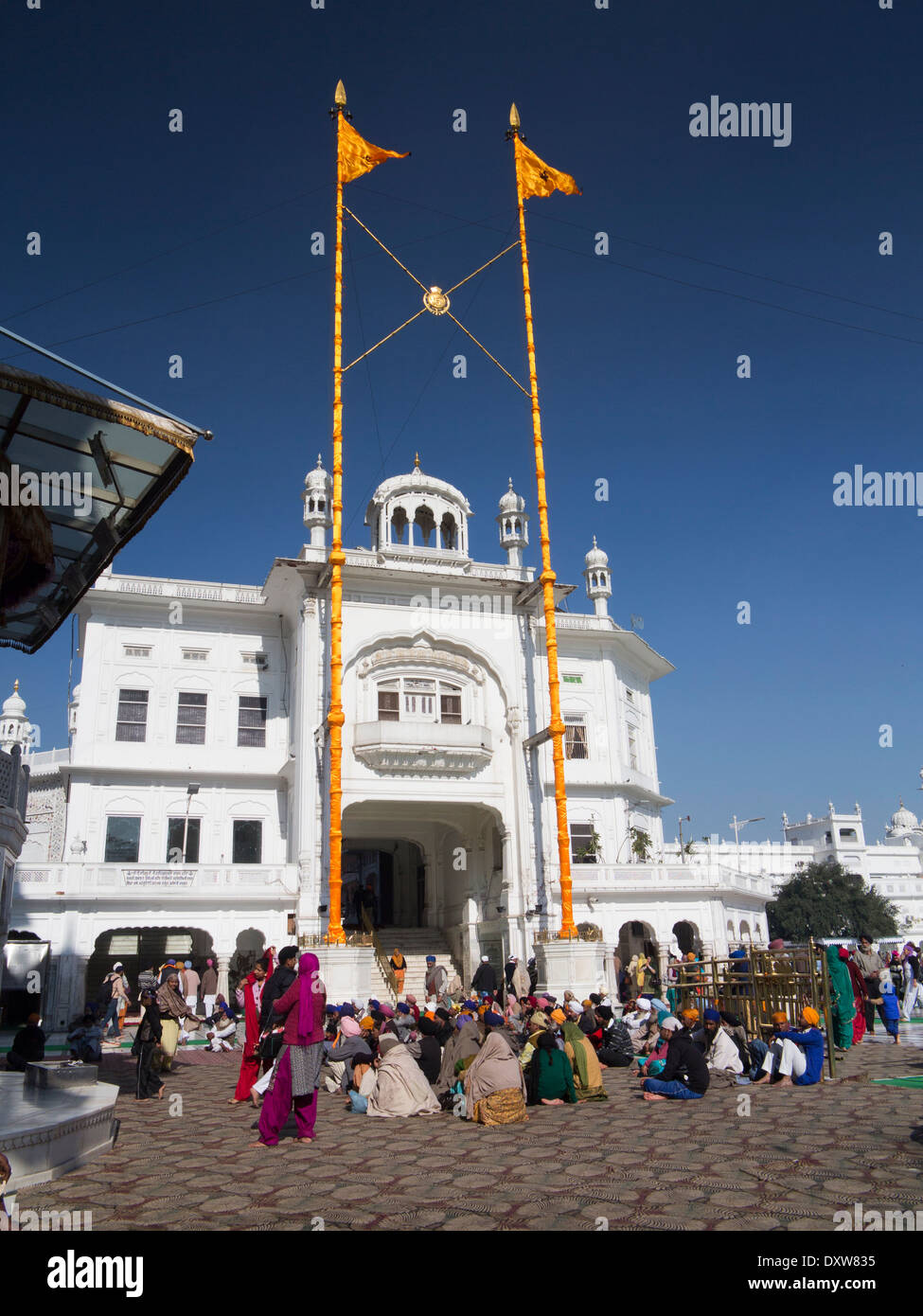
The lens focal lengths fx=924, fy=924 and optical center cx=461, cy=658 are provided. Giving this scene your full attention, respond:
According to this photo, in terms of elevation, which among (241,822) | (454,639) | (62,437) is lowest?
(241,822)

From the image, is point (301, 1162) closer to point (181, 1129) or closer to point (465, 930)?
point (181, 1129)

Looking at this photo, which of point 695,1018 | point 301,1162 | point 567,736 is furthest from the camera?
point 567,736

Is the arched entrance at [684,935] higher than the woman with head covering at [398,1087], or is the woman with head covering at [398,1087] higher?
the arched entrance at [684,935]

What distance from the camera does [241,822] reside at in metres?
26.6

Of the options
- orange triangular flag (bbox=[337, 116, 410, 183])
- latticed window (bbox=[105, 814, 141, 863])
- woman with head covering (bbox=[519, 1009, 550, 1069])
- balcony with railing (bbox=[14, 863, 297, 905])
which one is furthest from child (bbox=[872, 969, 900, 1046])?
orange triangular flag (bbox=[337, 116, 410, 183])

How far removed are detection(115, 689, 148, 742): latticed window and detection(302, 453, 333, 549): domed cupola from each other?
6.73 m

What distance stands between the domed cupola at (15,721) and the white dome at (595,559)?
32.4 m

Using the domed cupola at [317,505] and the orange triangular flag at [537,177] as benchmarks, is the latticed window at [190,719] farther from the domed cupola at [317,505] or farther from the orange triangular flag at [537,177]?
the orange triangular flag at [537,177]

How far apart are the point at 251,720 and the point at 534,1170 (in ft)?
72.0

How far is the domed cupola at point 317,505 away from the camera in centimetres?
2605

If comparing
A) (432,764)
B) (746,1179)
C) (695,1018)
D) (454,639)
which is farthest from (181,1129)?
(454,639)

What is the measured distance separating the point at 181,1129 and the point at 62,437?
642 centimetres

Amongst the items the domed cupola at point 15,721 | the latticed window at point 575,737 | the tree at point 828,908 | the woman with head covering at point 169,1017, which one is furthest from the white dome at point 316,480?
the tree at point 828,908

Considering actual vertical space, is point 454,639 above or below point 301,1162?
above
